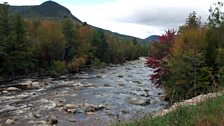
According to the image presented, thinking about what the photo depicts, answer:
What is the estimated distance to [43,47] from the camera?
70438 mm

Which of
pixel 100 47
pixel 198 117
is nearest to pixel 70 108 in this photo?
pixel 198 117

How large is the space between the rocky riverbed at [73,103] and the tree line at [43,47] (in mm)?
14585

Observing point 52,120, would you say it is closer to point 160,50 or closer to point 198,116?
point 198,116

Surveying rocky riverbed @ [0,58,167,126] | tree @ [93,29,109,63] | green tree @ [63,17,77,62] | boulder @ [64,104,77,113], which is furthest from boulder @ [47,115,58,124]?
tree @ [93,29,109,63]

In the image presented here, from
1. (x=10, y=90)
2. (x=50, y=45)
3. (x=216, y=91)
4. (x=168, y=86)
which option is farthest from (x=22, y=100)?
(x=50, y=45)

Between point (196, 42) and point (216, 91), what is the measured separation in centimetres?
3002

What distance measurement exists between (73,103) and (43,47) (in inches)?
1495

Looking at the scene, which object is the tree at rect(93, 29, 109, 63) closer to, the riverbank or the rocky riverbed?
the rocky riverbed

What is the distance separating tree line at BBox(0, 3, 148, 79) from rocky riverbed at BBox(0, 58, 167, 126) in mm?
14585

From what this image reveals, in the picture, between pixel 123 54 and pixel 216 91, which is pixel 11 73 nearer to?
pixel 216 91

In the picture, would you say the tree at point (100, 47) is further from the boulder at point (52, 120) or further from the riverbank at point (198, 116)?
the riverbank at point (198, 116)

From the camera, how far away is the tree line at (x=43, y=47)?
61.2 meters

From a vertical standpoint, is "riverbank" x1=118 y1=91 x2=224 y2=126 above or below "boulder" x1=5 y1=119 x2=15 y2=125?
above

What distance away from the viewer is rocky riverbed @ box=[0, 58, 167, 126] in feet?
87.2
